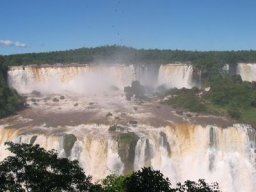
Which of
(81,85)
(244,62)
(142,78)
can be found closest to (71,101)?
(81,85)

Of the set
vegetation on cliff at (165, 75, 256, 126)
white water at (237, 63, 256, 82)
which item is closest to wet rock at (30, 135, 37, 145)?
vegetation on cliff at (165, 75, 256, 126)

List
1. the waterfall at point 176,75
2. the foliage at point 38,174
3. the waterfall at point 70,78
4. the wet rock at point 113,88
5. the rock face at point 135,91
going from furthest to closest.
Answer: the waterfall at point 176,75 < the wet rock at point 113,88 < the waterfall at point 70,78 < the rock face at point 135,91 < the foliage at point 38,174

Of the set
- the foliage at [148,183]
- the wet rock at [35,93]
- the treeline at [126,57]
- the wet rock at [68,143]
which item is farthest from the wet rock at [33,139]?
the treeline at [126,57]

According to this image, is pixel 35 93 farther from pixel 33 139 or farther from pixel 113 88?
pixel 33 139

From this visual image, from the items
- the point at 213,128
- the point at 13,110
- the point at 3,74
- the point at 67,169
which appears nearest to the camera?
the point at 67,169

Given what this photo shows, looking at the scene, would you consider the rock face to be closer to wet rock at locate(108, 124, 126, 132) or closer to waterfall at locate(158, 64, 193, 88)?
waterfall at locate(158, 64, 193, 88)

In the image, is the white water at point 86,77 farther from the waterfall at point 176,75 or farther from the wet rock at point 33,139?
the wet rock at point 33,139

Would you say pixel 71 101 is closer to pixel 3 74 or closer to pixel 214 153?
pixel 3 74
